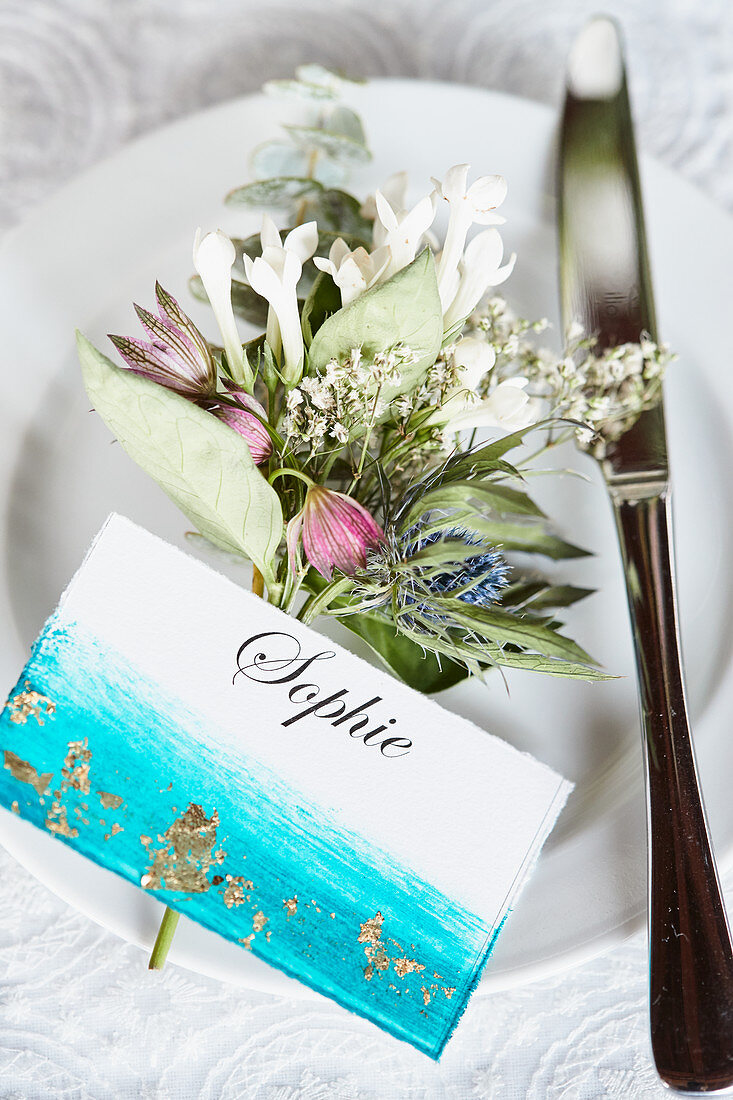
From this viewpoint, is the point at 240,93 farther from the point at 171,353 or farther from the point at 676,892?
the point at 676,892

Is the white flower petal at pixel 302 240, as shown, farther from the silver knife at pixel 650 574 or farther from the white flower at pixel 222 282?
the silver knife at pixel 650 574

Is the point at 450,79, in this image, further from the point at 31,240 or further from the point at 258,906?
the point at 258,906

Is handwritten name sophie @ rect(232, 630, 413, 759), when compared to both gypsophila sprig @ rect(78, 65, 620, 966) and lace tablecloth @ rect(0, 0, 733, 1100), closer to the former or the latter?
gypsophila sprig @ rect(78, 65, 620, 966)

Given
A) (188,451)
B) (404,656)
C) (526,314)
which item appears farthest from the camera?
(526,314)

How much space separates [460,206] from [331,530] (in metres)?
0.15

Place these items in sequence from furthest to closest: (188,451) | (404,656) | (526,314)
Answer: (526,314) → (404,656) → (188,451)

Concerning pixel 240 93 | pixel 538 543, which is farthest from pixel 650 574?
pixel 240 93

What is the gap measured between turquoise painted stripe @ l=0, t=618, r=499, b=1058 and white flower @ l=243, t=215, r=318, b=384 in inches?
5.9

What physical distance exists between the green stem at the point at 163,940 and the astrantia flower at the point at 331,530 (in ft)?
0.66

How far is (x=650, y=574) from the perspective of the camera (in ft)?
1.46

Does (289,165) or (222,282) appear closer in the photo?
(222,282)

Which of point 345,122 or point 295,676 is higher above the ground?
point 345,122

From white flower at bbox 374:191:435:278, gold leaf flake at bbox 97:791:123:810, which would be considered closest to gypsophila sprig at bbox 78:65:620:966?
white flower at bbox 374:191:435:278

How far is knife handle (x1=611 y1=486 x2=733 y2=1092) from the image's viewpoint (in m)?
0.37
